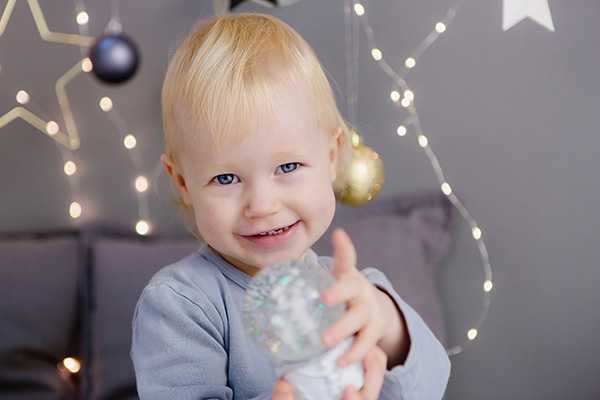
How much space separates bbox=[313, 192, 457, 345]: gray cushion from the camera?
3.90ft

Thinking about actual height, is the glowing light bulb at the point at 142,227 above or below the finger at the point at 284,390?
above

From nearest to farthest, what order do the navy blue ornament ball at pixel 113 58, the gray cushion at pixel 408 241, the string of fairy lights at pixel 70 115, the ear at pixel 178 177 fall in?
the ear at pixel 178 177, the navy blue ornament ball at pixel 113 58, the gray cushion at pixel 408 241, the string of fairy lights at pixel 70 115

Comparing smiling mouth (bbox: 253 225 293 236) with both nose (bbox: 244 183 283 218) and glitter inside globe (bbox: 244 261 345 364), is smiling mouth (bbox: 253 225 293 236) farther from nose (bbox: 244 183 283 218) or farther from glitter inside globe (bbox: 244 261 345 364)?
glitter inside globe (bbox: 244 261 345 364)

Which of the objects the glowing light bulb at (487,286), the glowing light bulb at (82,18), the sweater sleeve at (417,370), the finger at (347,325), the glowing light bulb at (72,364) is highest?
the glowing light bulb at (82,18)

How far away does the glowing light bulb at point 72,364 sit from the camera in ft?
3.74

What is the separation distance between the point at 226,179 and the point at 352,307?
0.25 m

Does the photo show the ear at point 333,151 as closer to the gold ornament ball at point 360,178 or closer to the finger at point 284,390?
the gold ornament ball at point 360,178

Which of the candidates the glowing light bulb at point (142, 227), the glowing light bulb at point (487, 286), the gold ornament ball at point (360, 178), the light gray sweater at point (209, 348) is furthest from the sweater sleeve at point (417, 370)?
the glowing light bulb at point (142, 227)

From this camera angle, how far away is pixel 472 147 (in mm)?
1334

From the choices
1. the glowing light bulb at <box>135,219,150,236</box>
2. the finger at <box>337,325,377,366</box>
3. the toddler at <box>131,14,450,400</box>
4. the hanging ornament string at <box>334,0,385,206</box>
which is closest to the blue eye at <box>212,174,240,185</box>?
the toddler at <box>131,14,450,400</box>

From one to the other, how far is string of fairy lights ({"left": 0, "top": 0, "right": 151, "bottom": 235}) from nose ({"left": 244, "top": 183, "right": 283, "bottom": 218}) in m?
0.64

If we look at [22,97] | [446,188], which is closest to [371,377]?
[446,188]

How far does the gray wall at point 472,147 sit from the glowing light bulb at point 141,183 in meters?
0.02

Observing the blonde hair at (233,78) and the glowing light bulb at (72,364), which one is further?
the glowing light bulb at (72,364)
